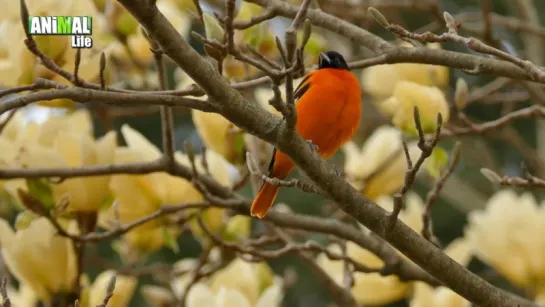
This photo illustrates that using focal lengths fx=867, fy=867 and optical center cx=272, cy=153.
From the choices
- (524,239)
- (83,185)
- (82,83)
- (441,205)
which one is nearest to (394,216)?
(82,83)

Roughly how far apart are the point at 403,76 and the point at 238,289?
1.43 ft

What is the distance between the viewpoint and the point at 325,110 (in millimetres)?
1261

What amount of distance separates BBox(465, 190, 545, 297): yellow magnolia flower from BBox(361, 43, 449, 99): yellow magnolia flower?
0.23 metres

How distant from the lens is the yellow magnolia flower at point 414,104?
109 cm

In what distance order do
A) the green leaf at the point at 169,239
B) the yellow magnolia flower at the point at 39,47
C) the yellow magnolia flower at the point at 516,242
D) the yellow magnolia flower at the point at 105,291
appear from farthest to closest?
the yellow magnolia flower at the point at 516,242, the green leaf at the point at 169,239, the yellow magnolia flower at the point at 105,291, the yellow magnolia flower at the point at 39,47

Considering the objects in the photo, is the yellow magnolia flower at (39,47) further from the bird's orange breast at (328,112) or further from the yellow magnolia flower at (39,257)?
the bird's orange breast at (328,112)

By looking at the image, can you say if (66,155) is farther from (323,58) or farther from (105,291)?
(323,58)

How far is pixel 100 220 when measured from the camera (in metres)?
1.21

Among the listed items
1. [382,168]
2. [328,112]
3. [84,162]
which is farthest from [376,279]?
[84,162]

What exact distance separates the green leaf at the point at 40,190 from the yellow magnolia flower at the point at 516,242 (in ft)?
2.22

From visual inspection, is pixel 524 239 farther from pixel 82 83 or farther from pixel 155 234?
pixel 82 83

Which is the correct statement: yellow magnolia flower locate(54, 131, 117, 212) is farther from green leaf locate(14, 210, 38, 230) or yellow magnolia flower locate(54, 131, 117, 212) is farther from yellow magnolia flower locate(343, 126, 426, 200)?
yellow magnolia flower locate(343, 126, 426, 200)

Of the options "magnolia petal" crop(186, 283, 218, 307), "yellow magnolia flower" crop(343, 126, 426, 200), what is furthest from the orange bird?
"magnolia petal" crop(186, 283, 218, 307)

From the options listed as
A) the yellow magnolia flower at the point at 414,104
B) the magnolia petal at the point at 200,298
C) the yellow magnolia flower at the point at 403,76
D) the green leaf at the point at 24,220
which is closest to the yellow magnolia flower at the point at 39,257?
the green leaf at the point at 24,220
